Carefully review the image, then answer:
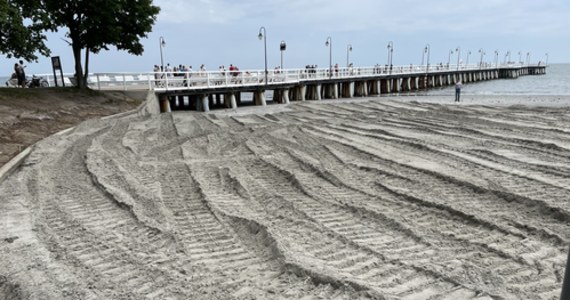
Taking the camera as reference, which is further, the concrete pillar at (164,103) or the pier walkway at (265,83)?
the pier walkway at (265,83)

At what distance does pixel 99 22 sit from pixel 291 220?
20.1 m

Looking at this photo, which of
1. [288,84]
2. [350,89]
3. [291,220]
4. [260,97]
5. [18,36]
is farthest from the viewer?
[350,89]

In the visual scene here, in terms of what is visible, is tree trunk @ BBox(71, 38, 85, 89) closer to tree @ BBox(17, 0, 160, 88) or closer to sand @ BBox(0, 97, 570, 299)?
tree @ BBox(17, 0, 160, 88)

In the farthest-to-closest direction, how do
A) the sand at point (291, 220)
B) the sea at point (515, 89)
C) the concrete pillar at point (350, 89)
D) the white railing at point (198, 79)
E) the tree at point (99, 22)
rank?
the concrete pillar at point (350, 89)
the sea at point (515, 89)
the white railing at point (198, 79)
the tree at point (99, 22)
the sand at point (291, 220)

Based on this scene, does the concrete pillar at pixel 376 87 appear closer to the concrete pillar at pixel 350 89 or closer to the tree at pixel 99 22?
the concrete pillar at pixel 350 89

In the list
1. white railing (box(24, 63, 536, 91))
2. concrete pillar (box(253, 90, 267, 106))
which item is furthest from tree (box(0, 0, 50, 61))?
concrete pillar (box(253, 90, 267, 106))

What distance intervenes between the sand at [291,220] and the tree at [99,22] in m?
13.2

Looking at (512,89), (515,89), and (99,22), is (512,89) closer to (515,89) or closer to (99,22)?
(515,89)

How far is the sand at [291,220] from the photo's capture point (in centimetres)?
356

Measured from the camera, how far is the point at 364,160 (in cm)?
823

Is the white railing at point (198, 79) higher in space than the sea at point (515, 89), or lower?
higher

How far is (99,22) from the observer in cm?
2058

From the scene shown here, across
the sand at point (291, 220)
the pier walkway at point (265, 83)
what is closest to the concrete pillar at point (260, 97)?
the pier walkway at point (265, 83)

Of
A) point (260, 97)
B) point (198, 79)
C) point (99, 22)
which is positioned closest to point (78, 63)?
point (99, 22)
